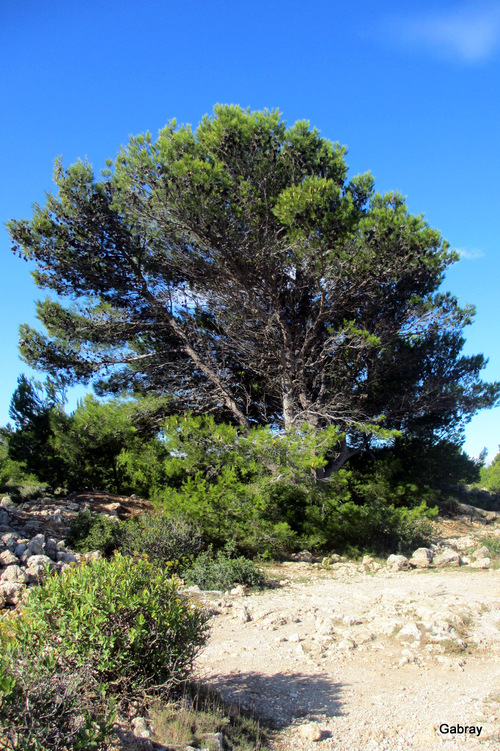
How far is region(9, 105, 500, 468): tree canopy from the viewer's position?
38.1ft

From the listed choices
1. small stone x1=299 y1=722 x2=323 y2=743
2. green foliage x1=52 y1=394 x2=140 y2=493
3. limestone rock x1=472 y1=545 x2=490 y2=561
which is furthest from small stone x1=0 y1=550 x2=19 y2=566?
limestone rock x1=472 y1=545 x2=490 y2=561

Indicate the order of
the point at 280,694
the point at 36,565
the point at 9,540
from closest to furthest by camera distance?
the point at 280,694, the point at 36,565, the point at 9,540

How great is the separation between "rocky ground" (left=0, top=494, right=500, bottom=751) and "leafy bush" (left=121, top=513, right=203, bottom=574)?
42.4 inches

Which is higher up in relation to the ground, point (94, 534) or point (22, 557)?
point (94, 534)

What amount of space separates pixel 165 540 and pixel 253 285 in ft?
22.5

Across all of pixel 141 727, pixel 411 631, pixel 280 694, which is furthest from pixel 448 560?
pixel 141 727

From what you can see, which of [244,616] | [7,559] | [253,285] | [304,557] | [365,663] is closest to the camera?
[365,663]

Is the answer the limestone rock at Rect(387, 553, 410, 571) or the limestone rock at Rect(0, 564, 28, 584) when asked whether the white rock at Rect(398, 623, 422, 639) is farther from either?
the limestone rock at Rect(0, 564, 28, 584)

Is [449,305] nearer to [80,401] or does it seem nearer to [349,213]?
[349,213]

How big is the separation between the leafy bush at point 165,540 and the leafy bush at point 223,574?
0.26 m

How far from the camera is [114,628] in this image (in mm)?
2908

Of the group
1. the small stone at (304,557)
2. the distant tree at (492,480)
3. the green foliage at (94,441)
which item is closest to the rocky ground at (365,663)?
the small stone at (304,557)

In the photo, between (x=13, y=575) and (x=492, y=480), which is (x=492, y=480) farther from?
(x=13, y=575)

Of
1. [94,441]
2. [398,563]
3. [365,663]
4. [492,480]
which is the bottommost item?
[365,663]
